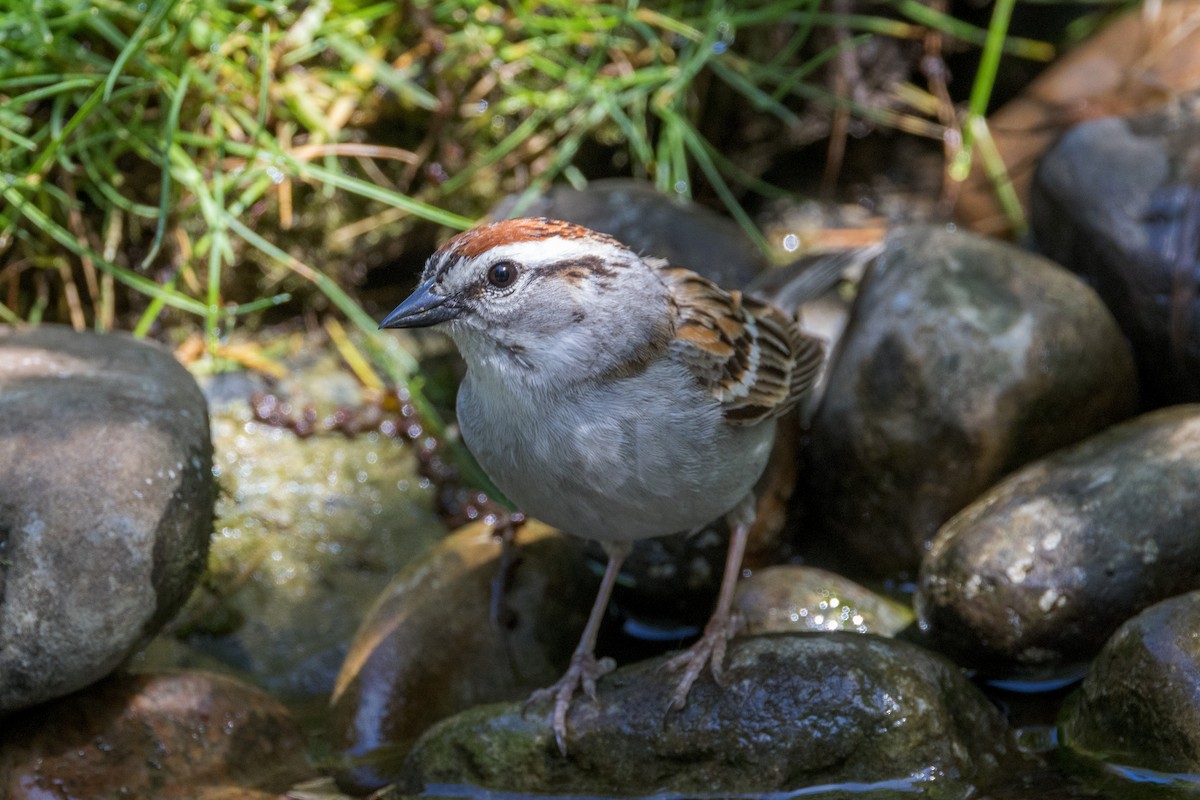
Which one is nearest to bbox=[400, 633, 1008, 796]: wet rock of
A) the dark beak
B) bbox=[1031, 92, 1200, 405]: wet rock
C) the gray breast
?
the gray breast

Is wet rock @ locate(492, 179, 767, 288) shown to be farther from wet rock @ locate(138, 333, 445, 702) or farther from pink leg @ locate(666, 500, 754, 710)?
pink leg @ locate(666, 500, 754, 710)

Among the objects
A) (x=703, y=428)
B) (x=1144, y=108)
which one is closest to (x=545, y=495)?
(x=703, y=428)

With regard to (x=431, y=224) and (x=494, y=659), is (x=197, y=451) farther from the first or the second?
(x=431, y=224)

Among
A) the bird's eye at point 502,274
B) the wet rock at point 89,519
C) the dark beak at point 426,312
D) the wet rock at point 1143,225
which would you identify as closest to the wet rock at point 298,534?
the wet rock at point 89,519

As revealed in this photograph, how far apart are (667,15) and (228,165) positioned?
241 centimetres

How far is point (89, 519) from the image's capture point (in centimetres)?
399

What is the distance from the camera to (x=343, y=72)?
6191mm

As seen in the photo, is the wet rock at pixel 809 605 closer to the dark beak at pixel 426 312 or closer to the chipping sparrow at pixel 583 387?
the chipping sparrow at pixel 583 387

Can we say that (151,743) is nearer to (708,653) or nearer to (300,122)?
(708,653)

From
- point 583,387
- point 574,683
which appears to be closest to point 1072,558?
point 574,683

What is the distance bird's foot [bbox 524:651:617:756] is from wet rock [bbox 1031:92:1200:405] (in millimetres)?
2895

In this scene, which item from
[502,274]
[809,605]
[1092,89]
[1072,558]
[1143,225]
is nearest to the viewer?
[502,274]

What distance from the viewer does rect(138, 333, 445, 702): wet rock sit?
17.0 feet

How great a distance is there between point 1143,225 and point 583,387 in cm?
311
